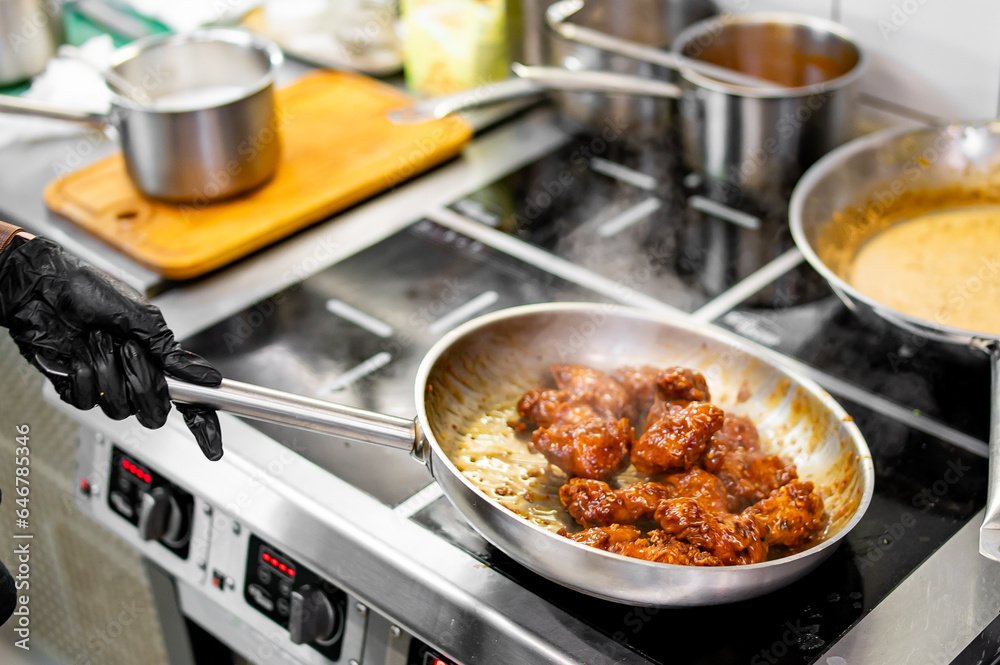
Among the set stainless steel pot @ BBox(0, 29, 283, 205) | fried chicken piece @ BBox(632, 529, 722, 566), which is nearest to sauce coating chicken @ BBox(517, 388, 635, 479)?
fried chicken piece @ BBox(632, 529, 722, 566)

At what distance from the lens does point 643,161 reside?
4.94 ft

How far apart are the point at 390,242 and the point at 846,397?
62 centimetres

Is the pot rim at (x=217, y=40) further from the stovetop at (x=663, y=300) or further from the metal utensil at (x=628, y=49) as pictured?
the metal utensil at (x=628, y=49)

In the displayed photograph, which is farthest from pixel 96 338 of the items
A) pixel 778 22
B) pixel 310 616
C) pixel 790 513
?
pixel 778 22

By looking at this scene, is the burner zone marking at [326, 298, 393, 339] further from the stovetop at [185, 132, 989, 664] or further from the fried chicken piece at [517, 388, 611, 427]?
the fried chicken piece at [517, 388, 611, 427]

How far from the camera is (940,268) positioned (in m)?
1.18

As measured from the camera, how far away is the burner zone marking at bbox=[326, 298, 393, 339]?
120cm

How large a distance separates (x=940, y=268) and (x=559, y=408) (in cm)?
52

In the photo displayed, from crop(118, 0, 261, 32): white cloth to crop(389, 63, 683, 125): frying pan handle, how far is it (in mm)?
593

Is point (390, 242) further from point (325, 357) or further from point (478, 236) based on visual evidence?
point (325, 357)

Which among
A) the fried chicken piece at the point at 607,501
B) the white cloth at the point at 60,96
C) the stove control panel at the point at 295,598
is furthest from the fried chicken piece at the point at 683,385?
the white cloth at the point at 60,96

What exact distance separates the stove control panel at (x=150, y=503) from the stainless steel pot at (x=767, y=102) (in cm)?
81

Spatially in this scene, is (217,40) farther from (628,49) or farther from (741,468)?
(741,468)

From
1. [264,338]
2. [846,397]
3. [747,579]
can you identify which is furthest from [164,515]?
[846,397]
